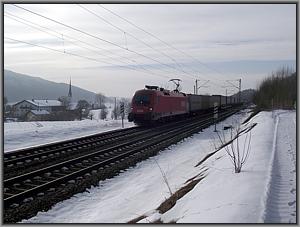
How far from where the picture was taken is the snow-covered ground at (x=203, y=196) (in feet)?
18.8

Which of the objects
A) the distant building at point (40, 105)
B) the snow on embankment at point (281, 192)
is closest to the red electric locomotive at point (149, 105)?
the snow on embankment at point (281, 192)

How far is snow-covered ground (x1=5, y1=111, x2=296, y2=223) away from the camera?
573 cm

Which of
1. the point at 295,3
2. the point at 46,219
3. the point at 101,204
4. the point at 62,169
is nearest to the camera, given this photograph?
the point at 295,3

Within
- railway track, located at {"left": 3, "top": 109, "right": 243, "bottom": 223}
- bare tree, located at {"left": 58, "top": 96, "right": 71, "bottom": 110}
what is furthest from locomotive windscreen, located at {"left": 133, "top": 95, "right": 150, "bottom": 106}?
bare tree, located at {"left": 58, "top": 96, "right": 71, "bottom": 110}

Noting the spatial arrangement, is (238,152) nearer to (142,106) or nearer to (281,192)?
(281,192)

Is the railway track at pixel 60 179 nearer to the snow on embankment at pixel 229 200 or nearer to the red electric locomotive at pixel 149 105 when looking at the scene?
the snow on embankment at pixel 229 200

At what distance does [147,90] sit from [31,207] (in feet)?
67.3

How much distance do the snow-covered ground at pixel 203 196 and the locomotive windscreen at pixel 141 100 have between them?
46.3 ft

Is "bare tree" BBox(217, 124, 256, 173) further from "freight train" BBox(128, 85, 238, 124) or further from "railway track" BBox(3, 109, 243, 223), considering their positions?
"freight train" BBox(128, 85, 238, 124)

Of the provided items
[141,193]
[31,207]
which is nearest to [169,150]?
[141,193]

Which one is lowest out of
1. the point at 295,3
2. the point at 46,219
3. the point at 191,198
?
the point at 46,219

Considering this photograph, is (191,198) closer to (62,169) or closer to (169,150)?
(62,169)

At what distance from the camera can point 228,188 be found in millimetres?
7270

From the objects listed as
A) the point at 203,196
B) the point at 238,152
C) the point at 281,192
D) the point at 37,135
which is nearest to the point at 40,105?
the point at 37,135
